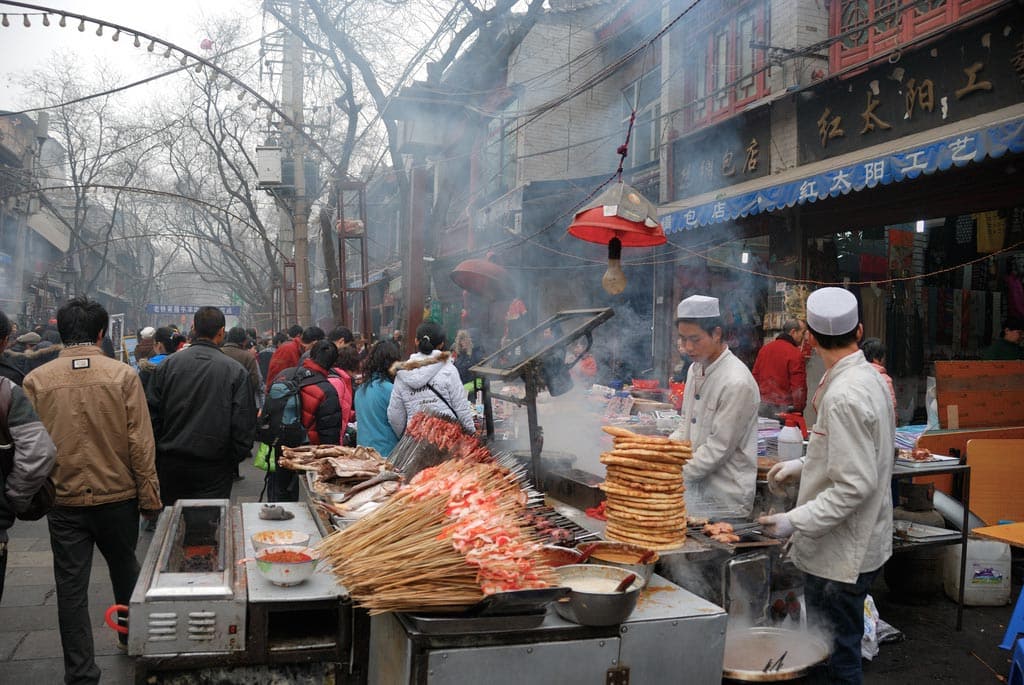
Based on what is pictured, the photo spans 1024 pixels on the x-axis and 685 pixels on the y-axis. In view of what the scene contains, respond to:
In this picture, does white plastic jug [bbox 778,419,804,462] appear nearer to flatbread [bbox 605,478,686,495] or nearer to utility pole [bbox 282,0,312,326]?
flatbread [bbox 605,478,686,495]

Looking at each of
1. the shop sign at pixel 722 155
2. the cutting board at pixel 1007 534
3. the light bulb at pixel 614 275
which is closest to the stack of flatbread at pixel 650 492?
the light bulb at pixel 614 275

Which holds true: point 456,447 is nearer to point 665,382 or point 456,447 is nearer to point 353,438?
point 353,438

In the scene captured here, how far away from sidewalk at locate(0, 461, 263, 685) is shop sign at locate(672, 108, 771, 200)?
1003 cm

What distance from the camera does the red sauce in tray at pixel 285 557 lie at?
334cm

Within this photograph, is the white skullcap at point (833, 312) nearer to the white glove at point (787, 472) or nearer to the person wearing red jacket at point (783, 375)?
the white glove at point (787, 472)

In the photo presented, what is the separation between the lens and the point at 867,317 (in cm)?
1143

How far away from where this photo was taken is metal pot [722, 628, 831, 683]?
12.4 feet

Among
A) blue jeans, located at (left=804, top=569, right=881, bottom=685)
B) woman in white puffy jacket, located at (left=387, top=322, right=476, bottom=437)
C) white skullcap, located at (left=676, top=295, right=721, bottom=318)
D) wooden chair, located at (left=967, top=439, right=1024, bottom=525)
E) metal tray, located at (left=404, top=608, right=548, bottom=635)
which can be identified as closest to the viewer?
metal tray, located at (left=404, top=608, right=548, bottom=635)

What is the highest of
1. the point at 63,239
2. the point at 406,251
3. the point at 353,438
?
the point at 63,239

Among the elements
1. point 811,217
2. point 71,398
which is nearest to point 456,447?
point 71,398

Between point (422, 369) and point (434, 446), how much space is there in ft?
4.83

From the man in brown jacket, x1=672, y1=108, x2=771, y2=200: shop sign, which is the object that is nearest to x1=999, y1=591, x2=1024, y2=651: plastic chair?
the man in brown jacket

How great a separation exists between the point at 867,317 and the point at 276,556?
10477 millimetres

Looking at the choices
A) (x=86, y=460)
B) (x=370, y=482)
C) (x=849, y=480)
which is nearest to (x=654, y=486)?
(x=849, y=480)
